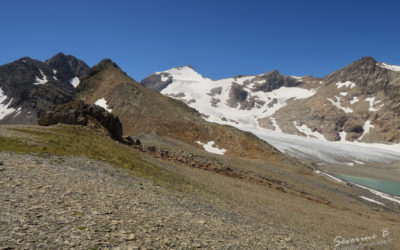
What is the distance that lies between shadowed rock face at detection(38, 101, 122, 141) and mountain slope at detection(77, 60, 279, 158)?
35.0 meters

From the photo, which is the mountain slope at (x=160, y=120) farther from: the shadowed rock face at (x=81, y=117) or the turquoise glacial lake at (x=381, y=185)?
the turquoise glacial lake at (x=381, y=185)

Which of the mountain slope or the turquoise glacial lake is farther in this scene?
the turquoise glacial lake

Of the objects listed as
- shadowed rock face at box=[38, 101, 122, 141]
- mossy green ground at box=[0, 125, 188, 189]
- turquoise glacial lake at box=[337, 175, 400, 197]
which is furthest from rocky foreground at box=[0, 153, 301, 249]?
turquoise glacial lake at box=[337, 175, 400, 197]

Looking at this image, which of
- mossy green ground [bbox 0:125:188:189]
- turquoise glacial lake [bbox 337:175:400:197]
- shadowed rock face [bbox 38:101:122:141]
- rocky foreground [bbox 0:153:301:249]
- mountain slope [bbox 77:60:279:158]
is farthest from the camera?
turquoise glacial lake [bbox 337:175:400:197]

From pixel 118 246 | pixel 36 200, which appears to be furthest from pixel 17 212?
pixel 118 246

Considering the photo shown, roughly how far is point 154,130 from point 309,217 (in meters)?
63.2

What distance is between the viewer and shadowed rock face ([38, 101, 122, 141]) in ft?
135

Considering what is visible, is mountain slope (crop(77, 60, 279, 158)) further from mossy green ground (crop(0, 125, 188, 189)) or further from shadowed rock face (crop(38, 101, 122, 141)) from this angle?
mossy green ground (crop(0, 125, 188, 189))

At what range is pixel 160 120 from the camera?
8525 cm

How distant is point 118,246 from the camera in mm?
8656

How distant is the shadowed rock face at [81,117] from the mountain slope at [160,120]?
35.0m

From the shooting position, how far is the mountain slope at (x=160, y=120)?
75250 millimetres

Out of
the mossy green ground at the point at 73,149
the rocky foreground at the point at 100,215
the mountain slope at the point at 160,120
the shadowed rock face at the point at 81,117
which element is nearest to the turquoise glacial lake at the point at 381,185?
the mountain slope at the point at 160,120

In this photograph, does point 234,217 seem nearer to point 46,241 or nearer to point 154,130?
point 46,241
